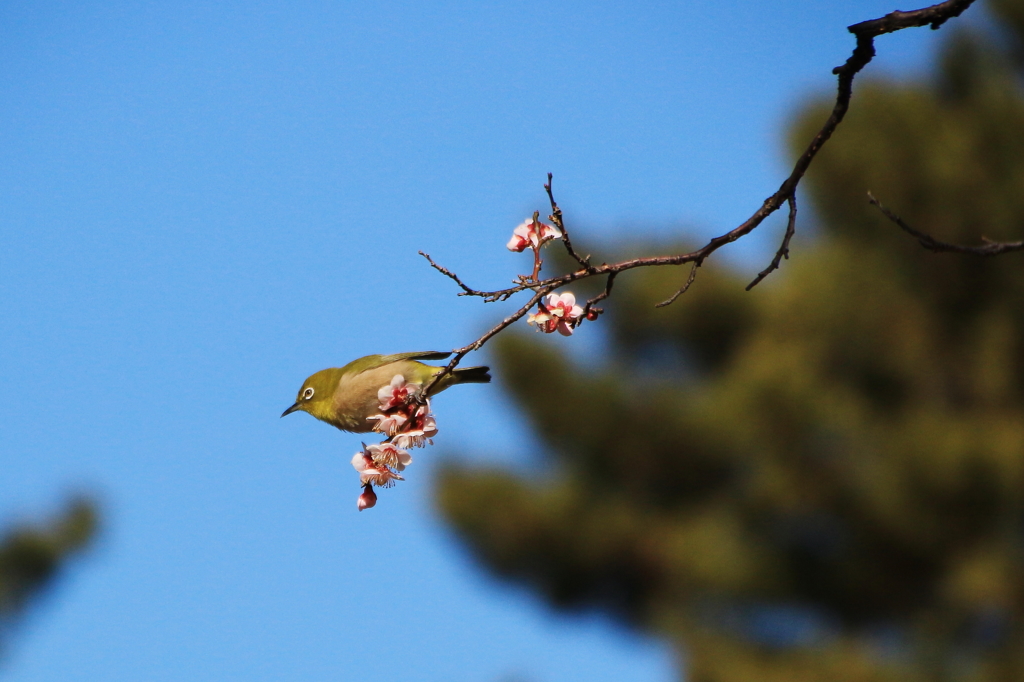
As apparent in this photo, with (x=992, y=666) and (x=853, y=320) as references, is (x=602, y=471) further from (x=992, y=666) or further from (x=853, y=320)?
(x=992, y=666)

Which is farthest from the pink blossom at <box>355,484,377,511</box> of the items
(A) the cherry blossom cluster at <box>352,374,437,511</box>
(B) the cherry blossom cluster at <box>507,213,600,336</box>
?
(B) the cherry blossom cluster at <box>507,213,600,336</box>

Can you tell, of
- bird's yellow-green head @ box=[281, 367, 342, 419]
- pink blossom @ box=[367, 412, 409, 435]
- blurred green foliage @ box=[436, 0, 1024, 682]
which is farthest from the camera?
blurred green foliage @ box=[436, 0, 1024, 682]

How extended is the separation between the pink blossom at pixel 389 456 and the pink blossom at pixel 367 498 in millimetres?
92

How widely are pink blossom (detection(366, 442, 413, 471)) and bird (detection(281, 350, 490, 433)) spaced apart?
78 cm

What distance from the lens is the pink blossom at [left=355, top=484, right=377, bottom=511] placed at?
3.24 m

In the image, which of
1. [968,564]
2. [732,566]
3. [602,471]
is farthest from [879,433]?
[602,471]

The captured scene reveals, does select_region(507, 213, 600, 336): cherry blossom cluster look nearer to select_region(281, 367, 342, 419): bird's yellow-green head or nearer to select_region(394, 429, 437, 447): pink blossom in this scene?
select_region(394, 429, 437, 447): pink blossom

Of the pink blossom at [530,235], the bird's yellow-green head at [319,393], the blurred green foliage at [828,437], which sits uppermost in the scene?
the blurred green foliage at [828,437]

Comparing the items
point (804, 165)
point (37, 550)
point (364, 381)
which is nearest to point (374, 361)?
point (364, 381)

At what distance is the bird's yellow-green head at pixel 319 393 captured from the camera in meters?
5.00

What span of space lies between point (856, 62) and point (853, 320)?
1678 centimetres

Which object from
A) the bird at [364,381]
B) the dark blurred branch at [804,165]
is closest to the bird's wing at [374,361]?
the bird at [364,381]

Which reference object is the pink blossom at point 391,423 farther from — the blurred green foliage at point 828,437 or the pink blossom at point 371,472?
the blurred green foliage at point 828,437

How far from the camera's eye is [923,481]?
1576 cm
